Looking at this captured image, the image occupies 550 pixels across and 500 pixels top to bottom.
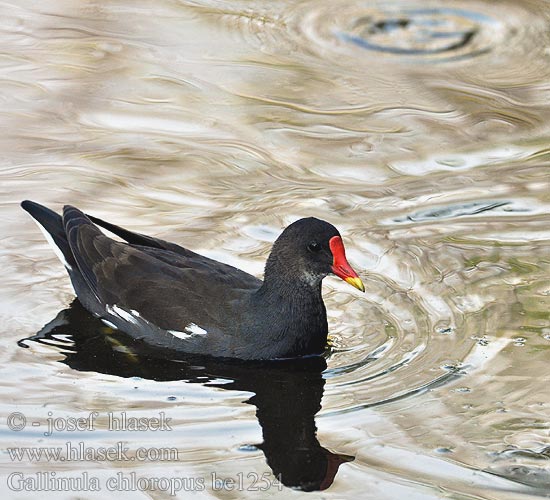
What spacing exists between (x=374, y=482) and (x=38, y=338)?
2.11m

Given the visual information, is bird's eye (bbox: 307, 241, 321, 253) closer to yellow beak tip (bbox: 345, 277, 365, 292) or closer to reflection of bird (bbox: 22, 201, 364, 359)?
reflection of bird (bbox: 22, 201, 364, 359)

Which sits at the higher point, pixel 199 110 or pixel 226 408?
pixel 199 110

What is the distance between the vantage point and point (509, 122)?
9.12 meters

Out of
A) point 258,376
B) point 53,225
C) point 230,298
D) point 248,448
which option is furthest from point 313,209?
point 248,448

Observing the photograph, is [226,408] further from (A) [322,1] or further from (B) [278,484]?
(A) [322,1]

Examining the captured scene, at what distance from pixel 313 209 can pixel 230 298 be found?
4.68ft

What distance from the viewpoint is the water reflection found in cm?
543

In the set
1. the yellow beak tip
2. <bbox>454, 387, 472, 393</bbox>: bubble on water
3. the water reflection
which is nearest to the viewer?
the water reflection

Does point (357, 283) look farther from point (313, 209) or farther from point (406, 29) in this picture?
point (406, 29)

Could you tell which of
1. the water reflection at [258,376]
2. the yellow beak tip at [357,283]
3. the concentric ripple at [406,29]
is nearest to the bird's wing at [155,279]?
the water reflection at [258,376]

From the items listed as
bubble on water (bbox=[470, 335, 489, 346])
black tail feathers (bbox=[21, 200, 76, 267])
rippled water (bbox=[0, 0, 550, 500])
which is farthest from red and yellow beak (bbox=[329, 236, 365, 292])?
black tail feathers (bbox=[21, 200, 76, 267])

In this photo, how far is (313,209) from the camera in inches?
307

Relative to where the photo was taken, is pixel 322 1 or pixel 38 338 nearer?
pixel 38 338

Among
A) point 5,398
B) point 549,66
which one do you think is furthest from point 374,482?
point 549,66
